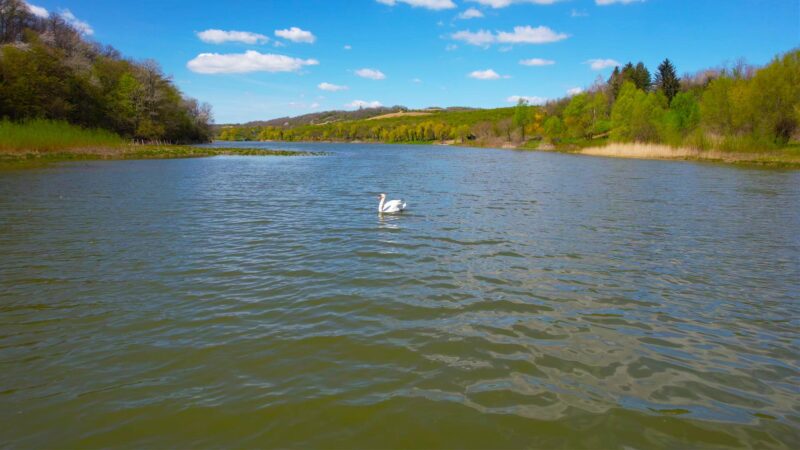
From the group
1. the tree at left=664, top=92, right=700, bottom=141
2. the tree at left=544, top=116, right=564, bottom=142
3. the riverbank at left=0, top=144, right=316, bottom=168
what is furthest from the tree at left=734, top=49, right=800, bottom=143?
the riverbank at left=0, top=144, right=316, bottom=168

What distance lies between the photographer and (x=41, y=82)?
4831 centimetres

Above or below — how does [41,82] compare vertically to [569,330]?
above

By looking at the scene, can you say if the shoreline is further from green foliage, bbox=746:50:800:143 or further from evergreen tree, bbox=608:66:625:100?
evergreen tree, bbox=608:66:625:100

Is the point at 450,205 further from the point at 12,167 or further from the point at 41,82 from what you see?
the point at 41,82

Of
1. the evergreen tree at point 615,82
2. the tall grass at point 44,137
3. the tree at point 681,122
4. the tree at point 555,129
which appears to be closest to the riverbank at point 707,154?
the tree at point 681,122

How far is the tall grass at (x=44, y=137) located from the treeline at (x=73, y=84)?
9.18ft

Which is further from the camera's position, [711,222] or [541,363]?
[711,222]

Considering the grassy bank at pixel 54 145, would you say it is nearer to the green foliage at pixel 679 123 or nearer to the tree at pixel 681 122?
the green foliage at pixel 679 123

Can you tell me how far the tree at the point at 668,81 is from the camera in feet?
320

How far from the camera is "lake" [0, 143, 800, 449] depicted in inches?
173

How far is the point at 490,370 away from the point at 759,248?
418 inches

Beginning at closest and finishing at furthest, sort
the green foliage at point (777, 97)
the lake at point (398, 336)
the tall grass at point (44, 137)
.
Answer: the lake at point (398, 336), the tall grass at point (44, 137), the green foliage at point (777, 97)

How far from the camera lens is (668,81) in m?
98.8

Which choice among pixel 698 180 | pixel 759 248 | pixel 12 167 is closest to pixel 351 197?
pixel 759 248
